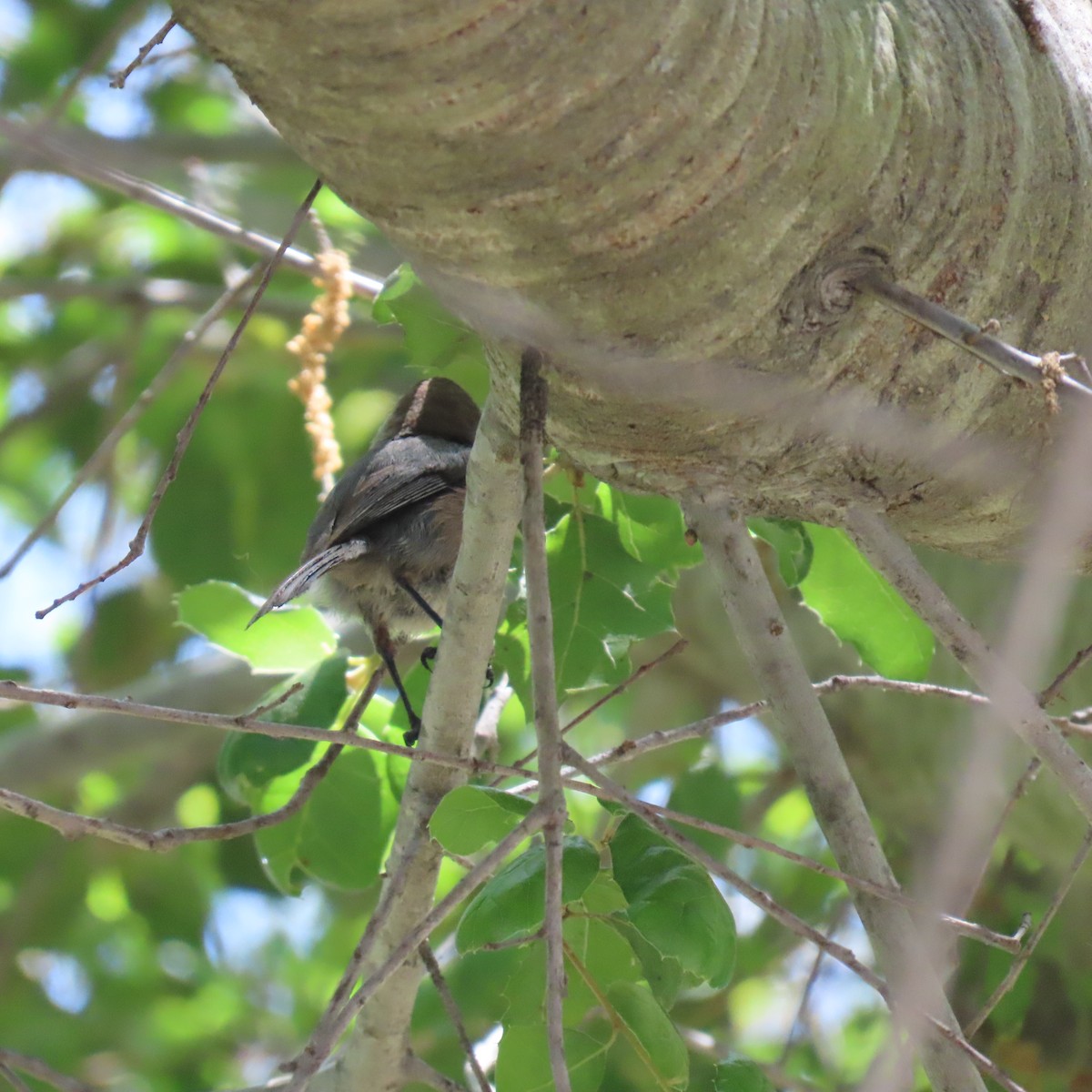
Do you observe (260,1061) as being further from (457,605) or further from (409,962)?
(457,605)

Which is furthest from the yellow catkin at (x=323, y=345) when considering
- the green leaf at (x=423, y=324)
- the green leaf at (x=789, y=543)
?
the green leaf at (x=789, y=543)

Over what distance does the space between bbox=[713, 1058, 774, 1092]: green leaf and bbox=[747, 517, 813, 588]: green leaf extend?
0.82 metres

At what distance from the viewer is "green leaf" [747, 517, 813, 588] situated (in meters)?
2.07

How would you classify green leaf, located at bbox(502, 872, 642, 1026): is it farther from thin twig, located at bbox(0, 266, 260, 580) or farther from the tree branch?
thin twig, located at bbox(0, 266, 260, 580)

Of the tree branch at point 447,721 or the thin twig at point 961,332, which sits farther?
the tree branch at point 447,721

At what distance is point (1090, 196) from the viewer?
1.39 metres

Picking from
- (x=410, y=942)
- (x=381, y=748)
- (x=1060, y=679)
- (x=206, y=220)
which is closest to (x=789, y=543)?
(x=1060, y=679)

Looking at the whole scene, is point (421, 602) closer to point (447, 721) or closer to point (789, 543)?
point (789, 543)

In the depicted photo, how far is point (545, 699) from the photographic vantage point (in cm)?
109

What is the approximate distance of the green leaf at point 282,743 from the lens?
2273 mm

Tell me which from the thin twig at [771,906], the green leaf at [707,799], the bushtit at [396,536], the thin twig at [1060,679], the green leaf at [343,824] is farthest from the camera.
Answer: the green leaf at [707,799]

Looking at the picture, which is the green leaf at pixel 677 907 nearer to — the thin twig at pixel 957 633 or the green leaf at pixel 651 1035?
the green leaf at pixel 651 1035

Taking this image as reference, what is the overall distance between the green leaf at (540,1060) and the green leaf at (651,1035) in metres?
0.04

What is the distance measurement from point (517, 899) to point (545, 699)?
460mm
